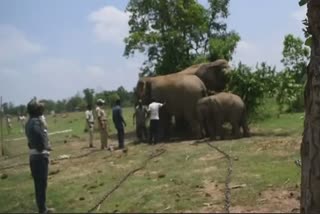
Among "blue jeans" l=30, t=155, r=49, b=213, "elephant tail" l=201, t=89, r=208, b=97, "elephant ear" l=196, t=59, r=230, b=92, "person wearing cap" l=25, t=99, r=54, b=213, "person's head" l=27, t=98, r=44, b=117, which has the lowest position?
"blue jeans" l=30, t=155, r=49, b=213

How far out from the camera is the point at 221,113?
2050 cm

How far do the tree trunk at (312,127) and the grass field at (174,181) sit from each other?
6.08 meters

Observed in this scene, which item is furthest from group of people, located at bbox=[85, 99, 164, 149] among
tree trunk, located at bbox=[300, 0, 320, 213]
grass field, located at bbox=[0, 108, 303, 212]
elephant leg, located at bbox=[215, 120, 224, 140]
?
tree trunk, located at bbox=[300, 0, 320, 213]

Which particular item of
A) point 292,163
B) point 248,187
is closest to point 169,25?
point 292,163

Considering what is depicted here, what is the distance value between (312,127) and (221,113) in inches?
698

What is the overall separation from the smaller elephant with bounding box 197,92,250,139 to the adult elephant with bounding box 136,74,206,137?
2.61 ft

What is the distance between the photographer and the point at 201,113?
827 inches

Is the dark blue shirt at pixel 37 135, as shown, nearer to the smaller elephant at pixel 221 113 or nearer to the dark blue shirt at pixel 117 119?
the dark blue shirt at pixel 117 119

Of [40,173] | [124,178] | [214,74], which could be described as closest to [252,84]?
[214,74]

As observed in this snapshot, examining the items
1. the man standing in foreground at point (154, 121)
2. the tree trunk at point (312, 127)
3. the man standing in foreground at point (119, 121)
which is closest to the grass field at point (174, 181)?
the man standing in foreground at point (119, 121)

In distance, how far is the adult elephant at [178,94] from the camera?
2191cm

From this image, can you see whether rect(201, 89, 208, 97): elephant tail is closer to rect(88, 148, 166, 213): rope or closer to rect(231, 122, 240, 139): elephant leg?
rect(231, 122, 240, 139): elephant leg

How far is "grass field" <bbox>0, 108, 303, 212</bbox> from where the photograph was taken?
953 centimetres

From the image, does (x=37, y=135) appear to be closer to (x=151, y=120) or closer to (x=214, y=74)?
(x=151, y=120)
